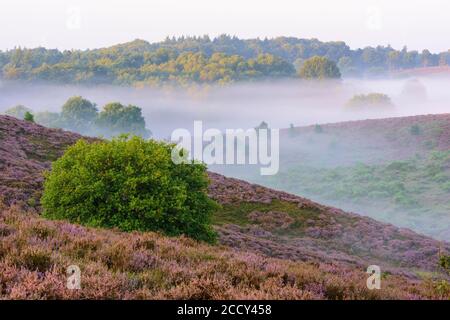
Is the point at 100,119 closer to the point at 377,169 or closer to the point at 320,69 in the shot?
the point at 377,169

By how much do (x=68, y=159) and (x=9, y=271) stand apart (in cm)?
1132

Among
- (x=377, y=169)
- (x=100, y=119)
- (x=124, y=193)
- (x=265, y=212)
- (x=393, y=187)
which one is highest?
(x=124, y=193)

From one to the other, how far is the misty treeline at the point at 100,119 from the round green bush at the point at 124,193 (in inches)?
3944

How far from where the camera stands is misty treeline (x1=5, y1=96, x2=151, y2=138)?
120562 millimetres

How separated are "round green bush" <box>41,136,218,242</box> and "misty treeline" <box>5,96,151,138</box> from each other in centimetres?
10018

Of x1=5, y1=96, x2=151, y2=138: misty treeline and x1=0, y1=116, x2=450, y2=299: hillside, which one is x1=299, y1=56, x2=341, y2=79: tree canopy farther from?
x1=0, y1=116, x2=450, y2=299: hillside

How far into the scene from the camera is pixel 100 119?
122750mm

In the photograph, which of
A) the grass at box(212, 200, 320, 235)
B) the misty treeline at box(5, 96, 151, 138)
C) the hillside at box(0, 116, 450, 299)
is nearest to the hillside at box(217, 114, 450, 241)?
the grass at box(212, 200, 320, 235)

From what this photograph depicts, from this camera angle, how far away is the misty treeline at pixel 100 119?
12056cm

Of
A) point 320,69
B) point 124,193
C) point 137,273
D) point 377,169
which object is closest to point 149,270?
point 137,273

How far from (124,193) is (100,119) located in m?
111

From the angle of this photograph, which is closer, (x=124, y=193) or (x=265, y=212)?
(x=124, y=193)

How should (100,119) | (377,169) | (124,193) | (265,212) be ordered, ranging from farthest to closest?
1. (100,119)
2. (377,169)
3. (265,212)
4. (124,193)

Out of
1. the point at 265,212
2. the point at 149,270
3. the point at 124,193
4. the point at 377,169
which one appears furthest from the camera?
the point at 377,169
